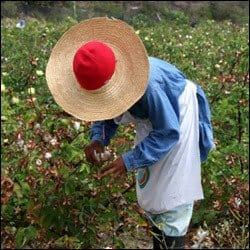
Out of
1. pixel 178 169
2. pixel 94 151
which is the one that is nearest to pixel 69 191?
pixel 94 151

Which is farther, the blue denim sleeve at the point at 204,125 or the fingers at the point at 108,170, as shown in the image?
the blue denim sleeve at the point at 204,125

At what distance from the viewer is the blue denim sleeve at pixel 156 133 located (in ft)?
7.32

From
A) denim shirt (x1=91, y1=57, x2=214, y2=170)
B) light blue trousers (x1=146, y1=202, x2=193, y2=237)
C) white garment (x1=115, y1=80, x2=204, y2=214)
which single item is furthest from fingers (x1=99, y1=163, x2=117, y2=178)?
light blue trousers (x1=146, y1=202, x2=193, y2=237)

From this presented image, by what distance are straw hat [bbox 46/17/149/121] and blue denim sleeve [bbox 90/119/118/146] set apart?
0.31m

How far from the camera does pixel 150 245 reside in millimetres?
3078

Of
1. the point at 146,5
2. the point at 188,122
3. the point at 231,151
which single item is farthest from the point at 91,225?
the point at 146,5

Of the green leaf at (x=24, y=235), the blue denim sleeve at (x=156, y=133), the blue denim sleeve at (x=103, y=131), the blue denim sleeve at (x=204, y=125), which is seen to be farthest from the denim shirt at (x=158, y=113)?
the green leaf at (x=24, y=235)

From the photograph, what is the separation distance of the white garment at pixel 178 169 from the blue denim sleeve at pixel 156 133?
0.35 feet

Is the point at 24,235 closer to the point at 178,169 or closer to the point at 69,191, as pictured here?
the point at 69,191

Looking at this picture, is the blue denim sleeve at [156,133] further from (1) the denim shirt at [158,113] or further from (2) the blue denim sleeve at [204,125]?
(2) the blue denim sleeve at [204,125]

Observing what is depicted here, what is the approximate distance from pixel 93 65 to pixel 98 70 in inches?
1.2

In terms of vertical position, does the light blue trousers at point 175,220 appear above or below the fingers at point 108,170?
below

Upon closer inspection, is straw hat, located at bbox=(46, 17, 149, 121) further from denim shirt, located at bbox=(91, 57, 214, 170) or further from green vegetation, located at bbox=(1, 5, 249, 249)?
green vegetation, located at bbox=(1, 5, 249, 249)

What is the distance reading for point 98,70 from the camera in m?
2.16
